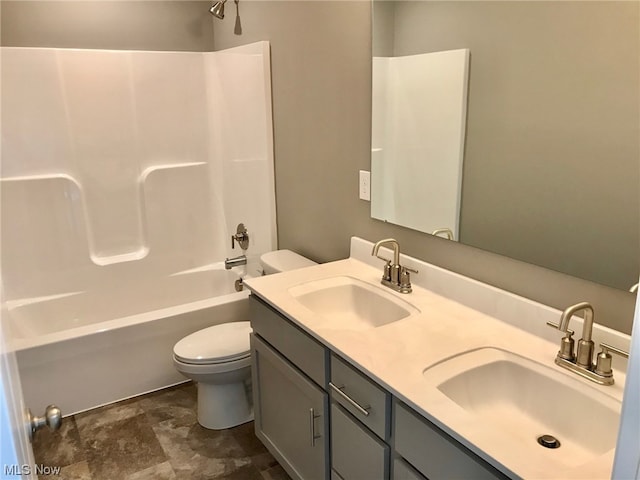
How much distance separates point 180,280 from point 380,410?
242cm

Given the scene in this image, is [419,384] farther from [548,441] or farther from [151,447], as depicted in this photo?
[151,447]

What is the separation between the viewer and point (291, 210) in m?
2.77

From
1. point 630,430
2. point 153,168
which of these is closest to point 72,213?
point 153,168

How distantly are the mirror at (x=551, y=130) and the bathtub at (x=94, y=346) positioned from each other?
5.26ft

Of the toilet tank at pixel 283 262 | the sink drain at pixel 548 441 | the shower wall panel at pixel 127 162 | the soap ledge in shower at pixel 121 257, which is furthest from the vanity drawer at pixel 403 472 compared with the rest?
the soap ledge in shower at pixel 121 257

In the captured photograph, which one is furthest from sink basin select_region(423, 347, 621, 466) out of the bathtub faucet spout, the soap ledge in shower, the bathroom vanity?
the soap ledge in shower

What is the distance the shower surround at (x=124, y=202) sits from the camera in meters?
2.68

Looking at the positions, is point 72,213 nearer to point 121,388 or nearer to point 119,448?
point 121,388

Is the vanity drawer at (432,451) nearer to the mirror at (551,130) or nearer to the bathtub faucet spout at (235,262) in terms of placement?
the mirror at (551,130)

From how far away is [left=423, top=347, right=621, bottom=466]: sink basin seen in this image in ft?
3.98

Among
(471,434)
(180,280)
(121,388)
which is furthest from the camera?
(180,280)

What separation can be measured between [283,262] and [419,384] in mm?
1396

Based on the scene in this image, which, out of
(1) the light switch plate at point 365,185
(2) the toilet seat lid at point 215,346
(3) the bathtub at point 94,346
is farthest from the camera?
(3) the bathtub at point 94,346

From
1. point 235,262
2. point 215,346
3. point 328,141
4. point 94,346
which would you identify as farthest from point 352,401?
point 235,262
